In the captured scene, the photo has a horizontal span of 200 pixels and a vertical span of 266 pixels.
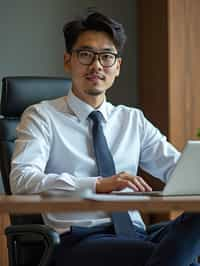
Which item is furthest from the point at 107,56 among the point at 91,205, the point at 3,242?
the point at 3,242

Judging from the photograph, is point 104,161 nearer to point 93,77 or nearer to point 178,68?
point 93,77

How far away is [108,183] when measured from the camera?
1.63 meters

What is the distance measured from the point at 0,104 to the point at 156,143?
61 centimetres

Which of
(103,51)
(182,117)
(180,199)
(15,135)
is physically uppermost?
(103,51)

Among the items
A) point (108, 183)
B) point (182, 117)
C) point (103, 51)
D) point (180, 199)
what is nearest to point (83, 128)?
point (103, 51)

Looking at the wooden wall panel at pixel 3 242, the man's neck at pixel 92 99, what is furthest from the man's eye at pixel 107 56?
the wooden wall panel at pixel 3 242

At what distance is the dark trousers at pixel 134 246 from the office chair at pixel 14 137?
0.08 meters

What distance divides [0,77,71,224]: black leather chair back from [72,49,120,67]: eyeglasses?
0.99 feet

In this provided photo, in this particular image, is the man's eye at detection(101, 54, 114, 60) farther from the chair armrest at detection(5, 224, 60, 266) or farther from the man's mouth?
the chair armrest at detection(5, 224, 60, 266)

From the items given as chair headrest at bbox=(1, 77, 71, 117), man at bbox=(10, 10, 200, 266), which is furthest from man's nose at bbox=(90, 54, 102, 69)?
chair headrest at bbox=(1, 77, 71, 117)

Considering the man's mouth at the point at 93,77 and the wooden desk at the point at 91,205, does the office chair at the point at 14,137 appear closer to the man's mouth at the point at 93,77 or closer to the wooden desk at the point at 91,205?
the man's mouth at the point at 93,77

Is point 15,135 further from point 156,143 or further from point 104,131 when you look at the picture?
point 156,143

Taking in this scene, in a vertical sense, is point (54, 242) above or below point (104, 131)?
below

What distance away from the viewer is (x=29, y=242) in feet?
6.75
